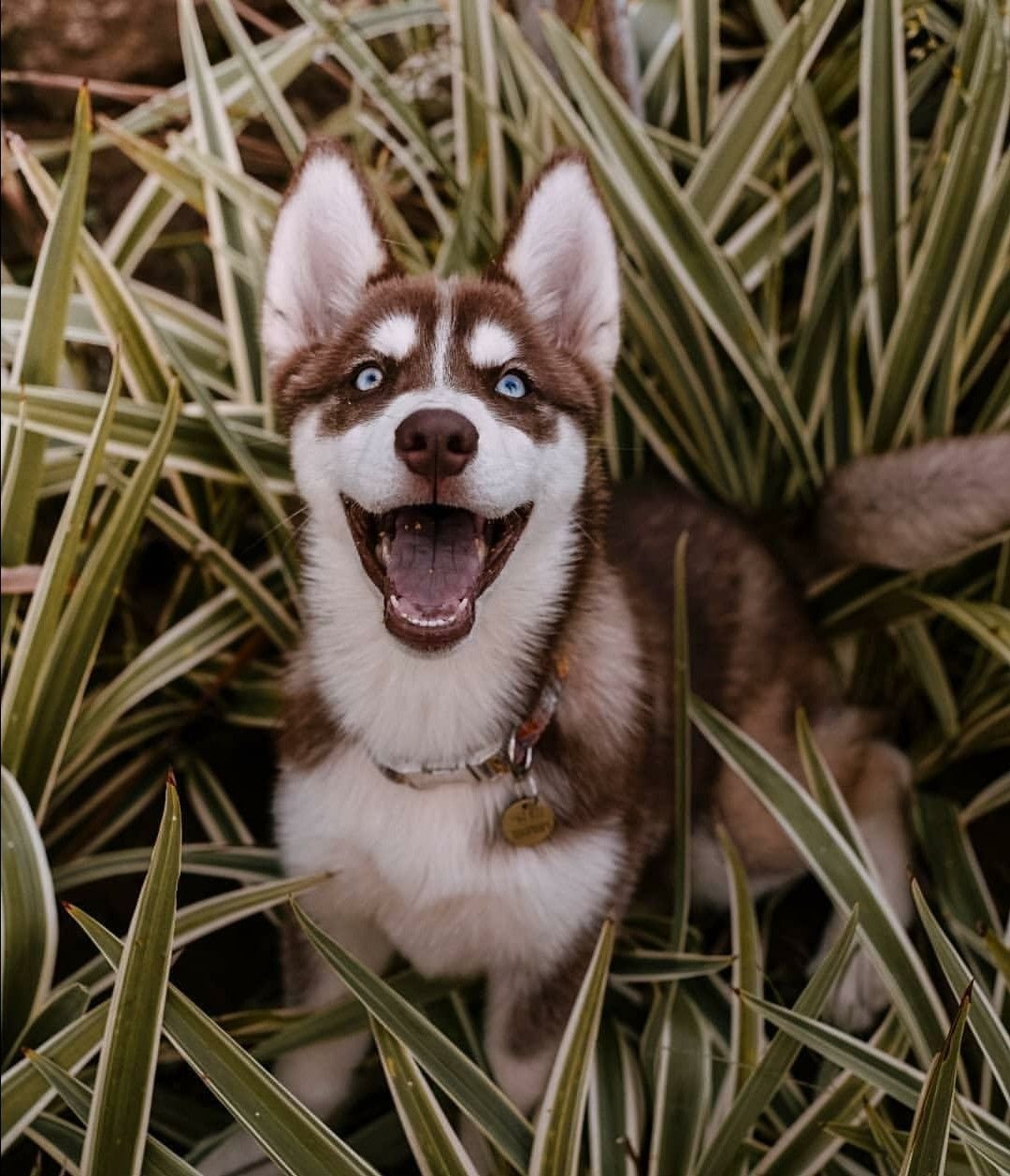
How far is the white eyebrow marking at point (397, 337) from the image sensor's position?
1.83 meters

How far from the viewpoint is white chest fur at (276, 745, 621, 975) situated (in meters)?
1.97

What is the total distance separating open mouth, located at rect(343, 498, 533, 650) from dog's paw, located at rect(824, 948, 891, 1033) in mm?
1260

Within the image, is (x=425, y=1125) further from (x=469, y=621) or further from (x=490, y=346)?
(x=490, y=346)

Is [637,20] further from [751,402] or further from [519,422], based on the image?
[519,422]

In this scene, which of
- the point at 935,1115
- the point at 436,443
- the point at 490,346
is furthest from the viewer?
the point at 490,346

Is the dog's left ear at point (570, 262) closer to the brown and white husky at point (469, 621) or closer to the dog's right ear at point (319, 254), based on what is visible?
the brown and white husky at point (469, 621)

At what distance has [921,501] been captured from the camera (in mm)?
2350

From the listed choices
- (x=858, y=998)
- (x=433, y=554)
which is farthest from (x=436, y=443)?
(x=858, y=998)

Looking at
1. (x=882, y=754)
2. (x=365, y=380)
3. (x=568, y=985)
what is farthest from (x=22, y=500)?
(x=882, y=754)

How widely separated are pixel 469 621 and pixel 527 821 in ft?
1.42

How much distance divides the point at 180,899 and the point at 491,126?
187 centimetres

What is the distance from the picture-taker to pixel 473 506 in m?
1.65

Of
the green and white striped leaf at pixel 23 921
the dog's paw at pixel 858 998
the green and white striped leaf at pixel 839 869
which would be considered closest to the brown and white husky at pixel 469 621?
the green and white striped leaf at pixel 839 869

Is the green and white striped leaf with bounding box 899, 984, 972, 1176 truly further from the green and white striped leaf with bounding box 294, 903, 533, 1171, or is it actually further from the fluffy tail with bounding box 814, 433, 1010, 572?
the fluffy tail with bounding box 814, 433, 1010, 572
